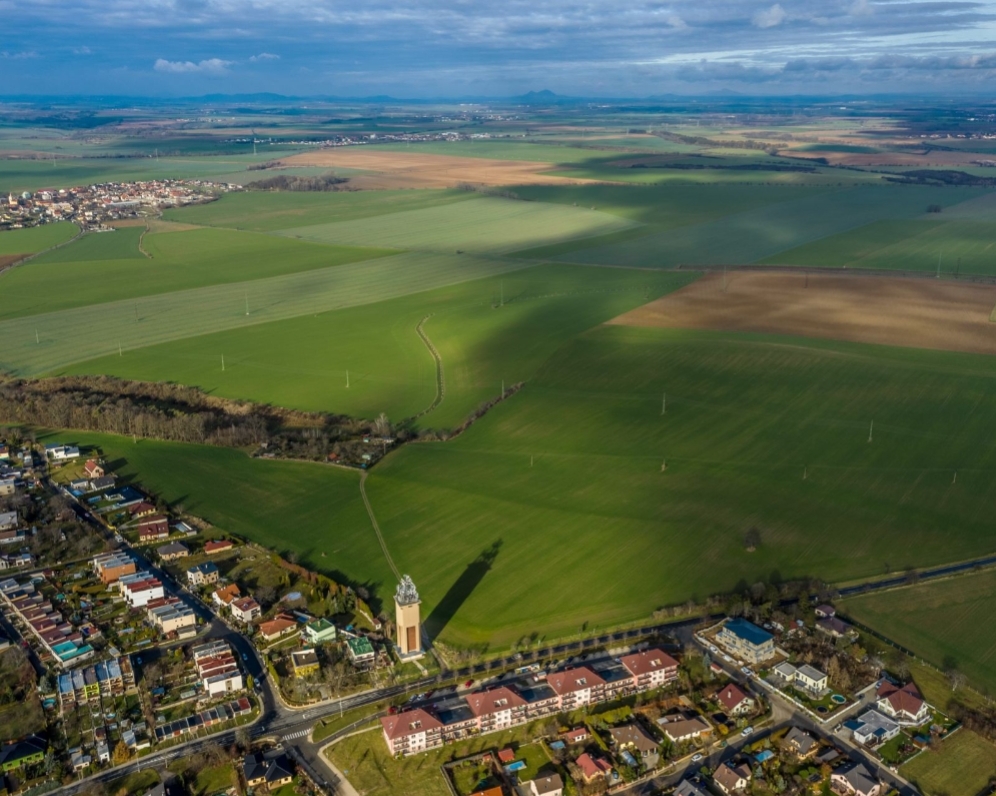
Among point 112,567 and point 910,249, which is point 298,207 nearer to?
point 910,249

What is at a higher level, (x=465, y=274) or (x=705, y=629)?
(x=465, y=274)

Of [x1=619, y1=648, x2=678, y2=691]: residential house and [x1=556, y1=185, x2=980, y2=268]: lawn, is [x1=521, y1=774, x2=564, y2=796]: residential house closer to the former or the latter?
[x1=619, y1=648, x2=678, y2=691]: residential house

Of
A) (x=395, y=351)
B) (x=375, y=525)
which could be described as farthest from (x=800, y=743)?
(x=395, y=351)

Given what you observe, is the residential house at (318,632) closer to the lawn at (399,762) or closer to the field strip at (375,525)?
the field strip at (375,525)

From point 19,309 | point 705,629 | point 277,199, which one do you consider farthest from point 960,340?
point 277,199

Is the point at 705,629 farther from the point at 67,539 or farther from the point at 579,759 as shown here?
the point at 67,539
